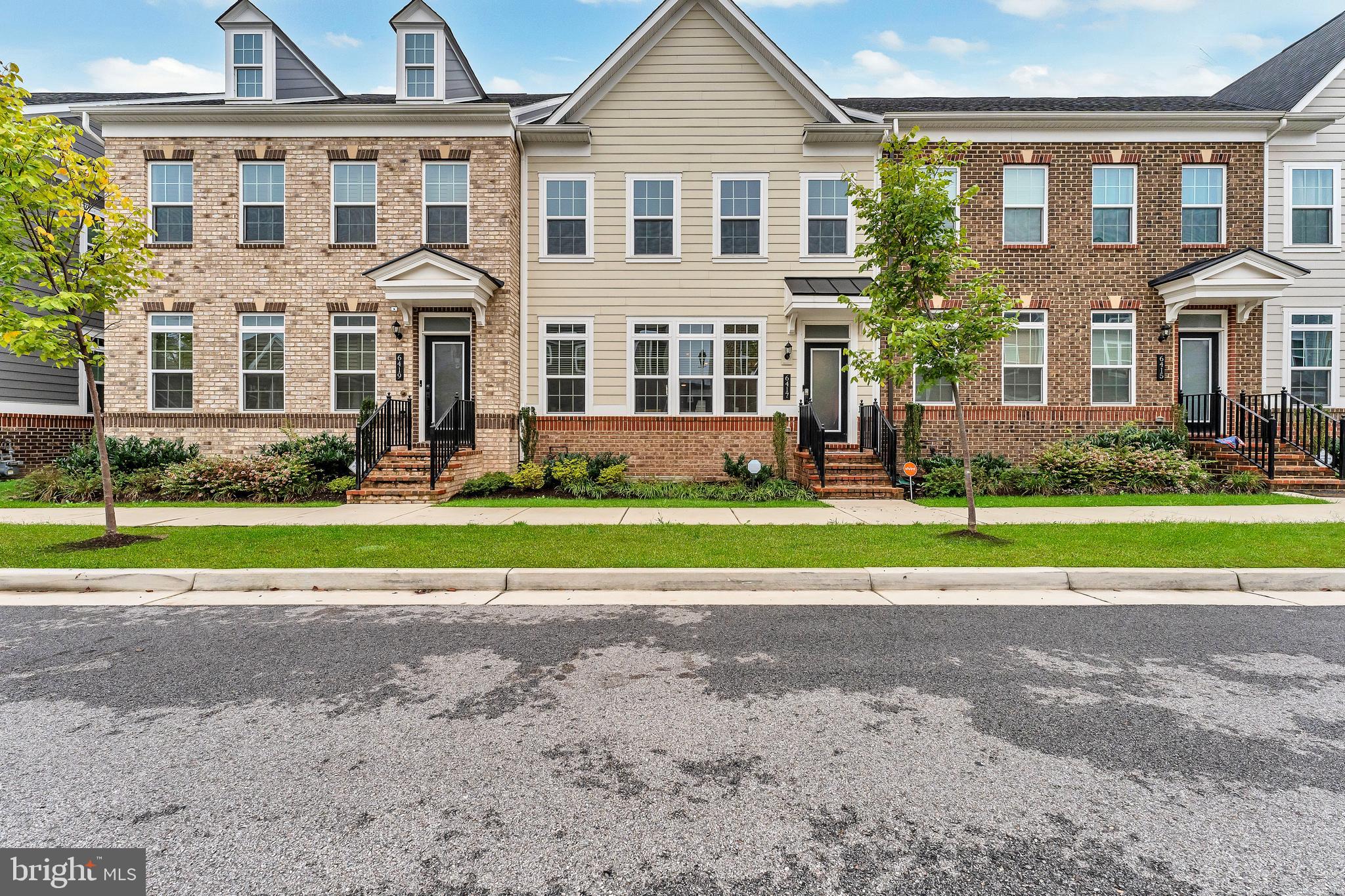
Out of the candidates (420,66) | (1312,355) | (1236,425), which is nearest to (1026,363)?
(1236,425)

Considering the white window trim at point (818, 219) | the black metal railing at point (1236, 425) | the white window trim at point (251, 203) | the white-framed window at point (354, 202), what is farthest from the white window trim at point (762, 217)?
the black metal railing at point (1236, 425)

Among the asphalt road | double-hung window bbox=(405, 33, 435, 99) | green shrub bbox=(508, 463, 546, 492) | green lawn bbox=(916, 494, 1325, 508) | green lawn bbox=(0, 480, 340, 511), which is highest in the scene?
double-hung window bbox=(405, 33, 435, 99)

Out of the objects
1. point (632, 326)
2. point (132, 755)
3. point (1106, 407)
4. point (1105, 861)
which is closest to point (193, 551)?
point (132, 755)

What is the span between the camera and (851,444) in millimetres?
13531

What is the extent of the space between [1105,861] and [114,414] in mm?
18166

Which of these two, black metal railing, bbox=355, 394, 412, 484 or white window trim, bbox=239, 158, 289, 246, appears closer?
black metal railing, bbox=355, 394, 412, 484

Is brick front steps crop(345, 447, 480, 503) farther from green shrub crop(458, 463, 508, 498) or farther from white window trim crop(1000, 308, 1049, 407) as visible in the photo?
white window trim crop(1000, 308, 1049, 407)

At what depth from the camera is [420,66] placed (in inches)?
539

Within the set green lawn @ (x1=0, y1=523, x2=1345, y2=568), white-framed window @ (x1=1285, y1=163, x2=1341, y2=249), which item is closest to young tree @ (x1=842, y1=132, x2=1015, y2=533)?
green lawn @ (x1=0, y1=523, x2=1345, y2=568)

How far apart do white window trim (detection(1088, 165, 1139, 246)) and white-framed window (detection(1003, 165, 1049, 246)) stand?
1.01 metres

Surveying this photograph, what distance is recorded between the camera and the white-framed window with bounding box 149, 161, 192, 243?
44.5 feet

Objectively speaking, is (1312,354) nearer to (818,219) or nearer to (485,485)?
Answer: (818,219)

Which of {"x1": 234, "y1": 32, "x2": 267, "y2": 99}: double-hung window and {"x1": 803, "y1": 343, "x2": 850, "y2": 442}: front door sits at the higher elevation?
{"x1": 234, "y1": 32, "x2": 267, "y2": 99}: double-hung window

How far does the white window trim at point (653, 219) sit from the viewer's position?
13.9 metres
